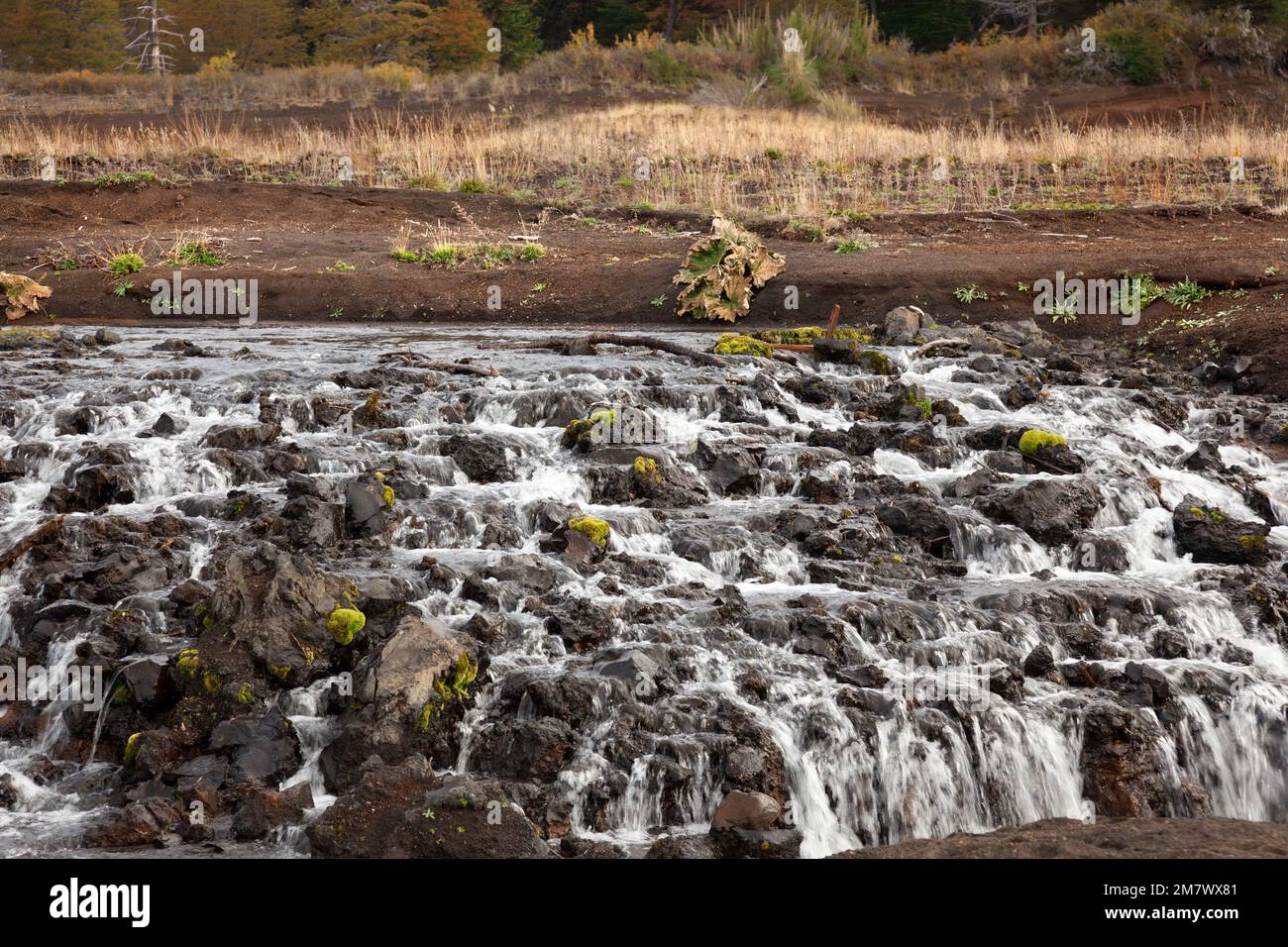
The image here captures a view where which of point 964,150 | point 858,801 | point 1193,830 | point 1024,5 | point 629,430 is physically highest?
point 1024,5

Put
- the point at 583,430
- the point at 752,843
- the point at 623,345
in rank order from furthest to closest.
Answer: the point at 623,345
the point at 583,430
the point at 752,843

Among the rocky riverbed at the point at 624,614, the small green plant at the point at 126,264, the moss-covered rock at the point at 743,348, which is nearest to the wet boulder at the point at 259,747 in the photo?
the rocky riverbed at the point at 624,614

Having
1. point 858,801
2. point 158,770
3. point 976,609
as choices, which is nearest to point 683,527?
point 976,609

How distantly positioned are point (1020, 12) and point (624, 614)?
138 feet

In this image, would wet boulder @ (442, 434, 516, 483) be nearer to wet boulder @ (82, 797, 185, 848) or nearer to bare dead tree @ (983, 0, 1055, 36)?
wet boulder @ (82, 797, 185, 848)

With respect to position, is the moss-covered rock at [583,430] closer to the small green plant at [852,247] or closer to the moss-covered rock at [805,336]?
the moss-covered rock at [805,336]

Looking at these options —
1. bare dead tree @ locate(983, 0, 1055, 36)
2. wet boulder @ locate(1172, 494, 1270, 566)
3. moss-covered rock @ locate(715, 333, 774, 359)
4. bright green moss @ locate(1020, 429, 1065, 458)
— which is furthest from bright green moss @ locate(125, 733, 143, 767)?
bare dead tree @ locate(983, 0, 1055, 36)

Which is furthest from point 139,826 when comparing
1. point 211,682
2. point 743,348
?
point 743,348

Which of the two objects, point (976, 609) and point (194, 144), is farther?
point (194, 144)

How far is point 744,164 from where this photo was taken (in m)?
22.8

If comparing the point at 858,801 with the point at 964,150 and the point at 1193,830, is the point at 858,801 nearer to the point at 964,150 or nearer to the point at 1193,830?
the point at 1193,830

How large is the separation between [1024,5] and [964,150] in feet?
77.9

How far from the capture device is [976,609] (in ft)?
22.0

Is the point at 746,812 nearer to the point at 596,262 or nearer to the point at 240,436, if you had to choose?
the point at 240,436
